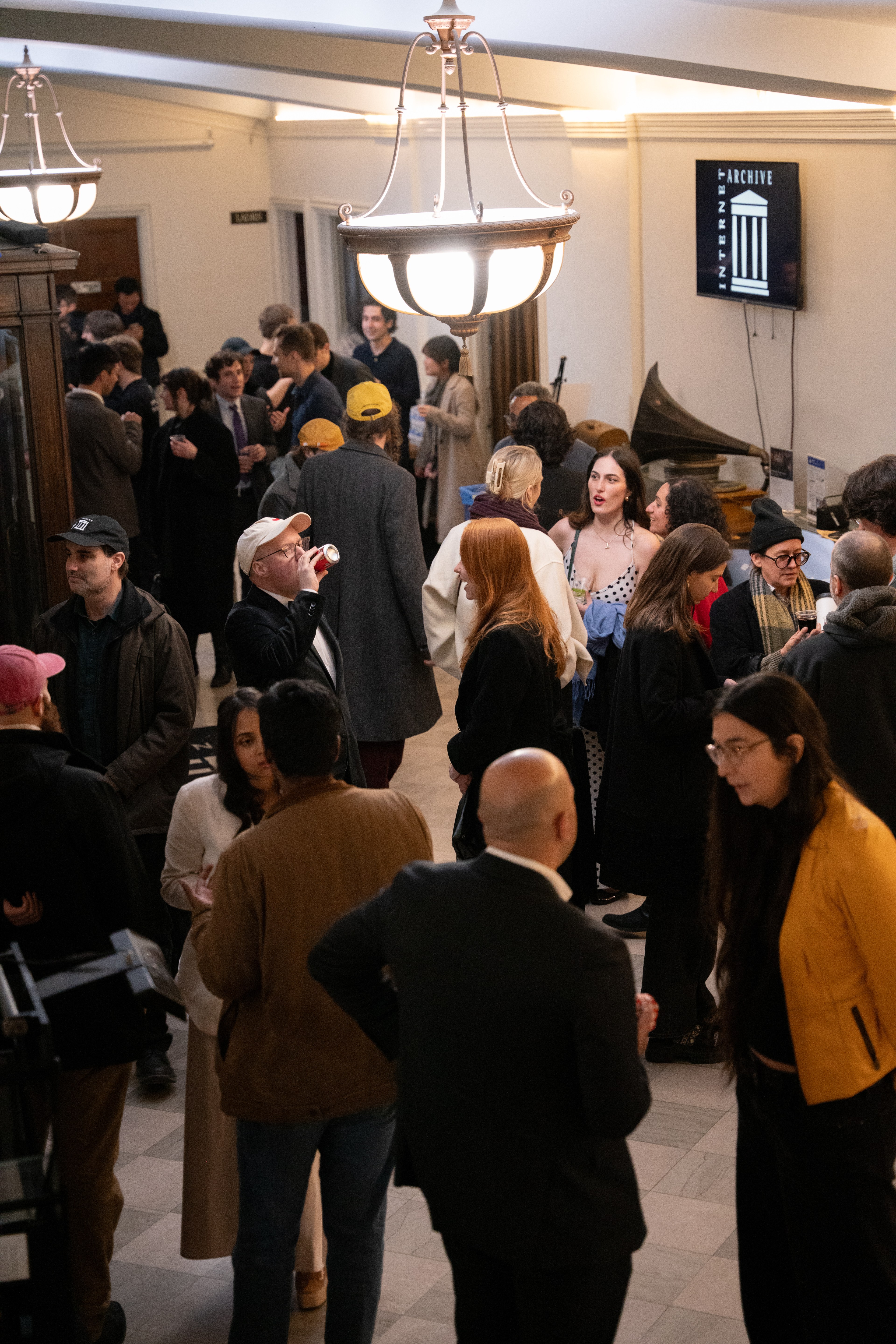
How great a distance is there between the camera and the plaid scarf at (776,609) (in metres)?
4.18

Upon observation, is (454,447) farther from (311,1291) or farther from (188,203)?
(188,203)

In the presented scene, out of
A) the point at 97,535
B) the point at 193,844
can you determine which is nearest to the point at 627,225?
the point at 97,535

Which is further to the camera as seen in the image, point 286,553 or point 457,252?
point 286,553

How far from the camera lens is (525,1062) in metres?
1.96

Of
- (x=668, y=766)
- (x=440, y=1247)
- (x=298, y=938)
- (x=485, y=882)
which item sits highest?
(x=485, y=882)

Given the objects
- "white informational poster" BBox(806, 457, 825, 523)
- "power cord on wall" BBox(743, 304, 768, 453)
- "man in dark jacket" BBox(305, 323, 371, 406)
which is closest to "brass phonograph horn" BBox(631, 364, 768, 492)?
"power cord on wall" BBox(743, 304, 768, 453)

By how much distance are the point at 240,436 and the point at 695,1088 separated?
502 cm

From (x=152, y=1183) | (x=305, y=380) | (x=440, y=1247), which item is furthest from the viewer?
(x=305, y=380)

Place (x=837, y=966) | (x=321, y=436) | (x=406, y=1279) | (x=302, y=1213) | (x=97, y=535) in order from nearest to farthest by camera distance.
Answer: (x=837, y=966) < (x=302, y=1213) < (x=406, y=1279) < (x=97, y=535) < (x=321, y=436)

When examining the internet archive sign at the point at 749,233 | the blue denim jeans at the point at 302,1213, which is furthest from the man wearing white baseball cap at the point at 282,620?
the internet archive sign at the point at 749,233

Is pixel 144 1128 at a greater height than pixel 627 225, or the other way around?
pixel 627 225

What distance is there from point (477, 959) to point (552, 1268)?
1.50ft

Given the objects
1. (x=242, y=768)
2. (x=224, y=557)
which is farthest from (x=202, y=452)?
(x=242, y=768)

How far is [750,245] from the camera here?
288 inches
